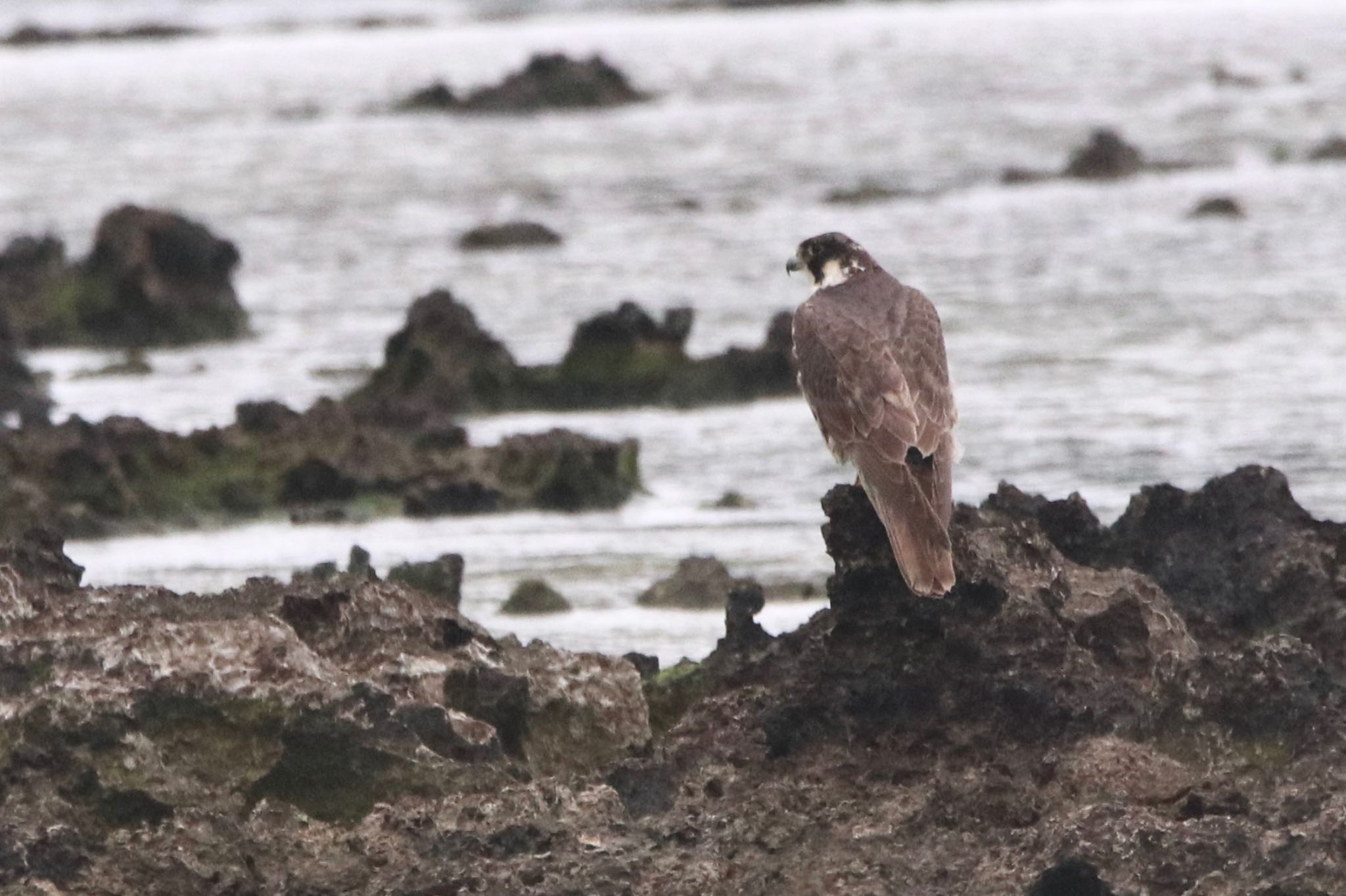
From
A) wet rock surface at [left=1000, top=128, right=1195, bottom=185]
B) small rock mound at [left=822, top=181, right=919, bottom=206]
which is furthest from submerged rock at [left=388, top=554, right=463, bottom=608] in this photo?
wet rock surface at [left=1000, top=128, right=1195, bottom=185]

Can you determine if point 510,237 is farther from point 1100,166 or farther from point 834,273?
point 834,273

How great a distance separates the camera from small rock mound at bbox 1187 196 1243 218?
28.0 metres

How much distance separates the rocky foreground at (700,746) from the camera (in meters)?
6.14

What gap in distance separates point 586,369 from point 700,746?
10720mm

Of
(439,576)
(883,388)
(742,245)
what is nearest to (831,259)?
(883,388)

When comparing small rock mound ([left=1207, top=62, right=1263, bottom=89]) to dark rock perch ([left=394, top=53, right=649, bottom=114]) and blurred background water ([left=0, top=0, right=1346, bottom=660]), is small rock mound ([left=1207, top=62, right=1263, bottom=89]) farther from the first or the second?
dark rock perch ([left=394, top=53, right=649, bottom=114])

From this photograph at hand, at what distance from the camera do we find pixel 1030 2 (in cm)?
8819

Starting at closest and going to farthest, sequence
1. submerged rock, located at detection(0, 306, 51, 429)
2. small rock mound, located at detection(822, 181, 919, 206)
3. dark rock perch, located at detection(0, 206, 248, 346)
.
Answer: submerged rock, located at detection(0, 306, 51, 429) < dark rock perch, located at detection(0, 206, 248, 346) < small rock mound, located at detection(822, 181, 919, 206)

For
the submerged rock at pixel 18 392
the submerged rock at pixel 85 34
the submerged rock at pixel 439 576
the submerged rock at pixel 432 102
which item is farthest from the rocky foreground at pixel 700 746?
the submerged rock at pixel 85 34

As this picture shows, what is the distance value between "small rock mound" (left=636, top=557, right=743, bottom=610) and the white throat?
1937 millimetres

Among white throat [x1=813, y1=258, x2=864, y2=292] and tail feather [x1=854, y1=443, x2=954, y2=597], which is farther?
white throat [x1=813, y1=258, x2=864, y2=292]

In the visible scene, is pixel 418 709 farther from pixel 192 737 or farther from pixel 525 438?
pixel 525 438

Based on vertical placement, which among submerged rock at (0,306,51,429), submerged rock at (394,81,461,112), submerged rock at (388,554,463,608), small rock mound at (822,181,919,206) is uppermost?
submerged rock at (394,81,461,112)

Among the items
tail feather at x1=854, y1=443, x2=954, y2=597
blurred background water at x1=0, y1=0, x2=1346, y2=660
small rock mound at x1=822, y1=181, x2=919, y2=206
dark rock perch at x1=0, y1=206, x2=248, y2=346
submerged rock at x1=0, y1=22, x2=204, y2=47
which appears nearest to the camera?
tail feather at x1=854, y1=443, x2=954, y2=597
